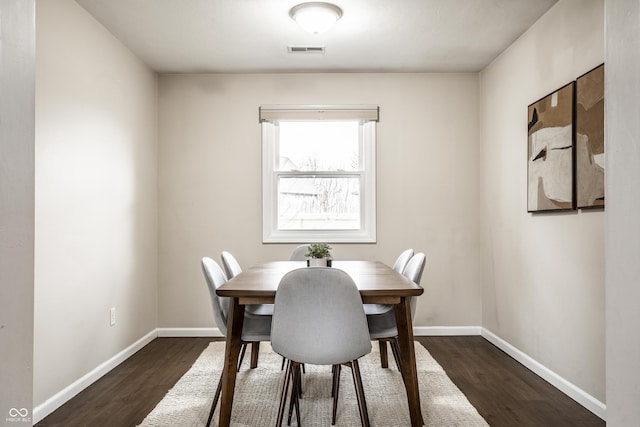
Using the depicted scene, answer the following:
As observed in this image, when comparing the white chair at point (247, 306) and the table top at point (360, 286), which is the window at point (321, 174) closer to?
the white chair at point (247, 306)

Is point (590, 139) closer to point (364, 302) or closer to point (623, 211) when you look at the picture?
point (364, 302)

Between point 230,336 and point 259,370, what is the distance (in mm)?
1087

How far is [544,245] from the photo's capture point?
3211mm

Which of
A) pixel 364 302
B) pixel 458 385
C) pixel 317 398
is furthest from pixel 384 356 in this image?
pixel 364 302

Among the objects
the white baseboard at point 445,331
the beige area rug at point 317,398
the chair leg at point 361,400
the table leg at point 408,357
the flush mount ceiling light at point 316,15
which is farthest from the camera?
the white baseboard at point 445,331

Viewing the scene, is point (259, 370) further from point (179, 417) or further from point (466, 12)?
point (466, 12)

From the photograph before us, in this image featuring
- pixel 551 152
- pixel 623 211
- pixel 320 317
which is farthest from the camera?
pixel 551 152

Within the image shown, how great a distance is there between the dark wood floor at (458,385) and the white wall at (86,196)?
18 centimetres

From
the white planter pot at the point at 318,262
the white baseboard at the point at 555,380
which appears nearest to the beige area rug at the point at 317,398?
the white baseboard at the point at 555,380

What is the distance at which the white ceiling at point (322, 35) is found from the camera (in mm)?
3047

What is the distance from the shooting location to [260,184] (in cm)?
445

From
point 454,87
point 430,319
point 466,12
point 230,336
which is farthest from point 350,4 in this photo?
point 430,319

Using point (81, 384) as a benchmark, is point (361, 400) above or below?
above

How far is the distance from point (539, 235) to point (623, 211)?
2.29m
